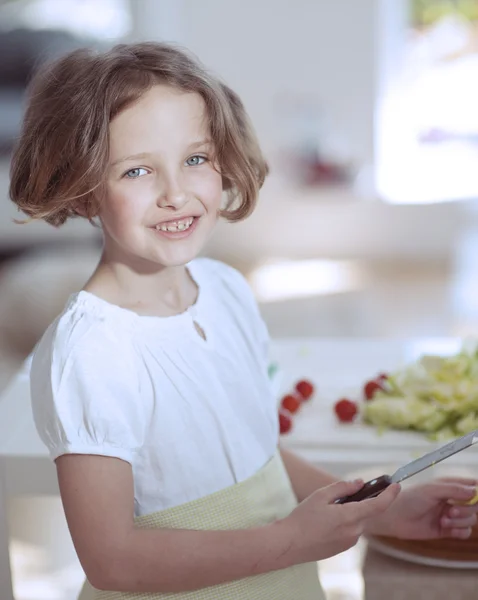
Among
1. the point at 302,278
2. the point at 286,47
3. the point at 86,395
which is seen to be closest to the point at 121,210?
the point at 86,395

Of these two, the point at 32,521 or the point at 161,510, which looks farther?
the point at 32,521

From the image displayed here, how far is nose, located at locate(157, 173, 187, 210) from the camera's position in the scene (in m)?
0.66

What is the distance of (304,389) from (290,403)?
50 millimetres

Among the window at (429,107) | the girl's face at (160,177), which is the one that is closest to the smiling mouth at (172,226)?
the girl's face at (160,177)

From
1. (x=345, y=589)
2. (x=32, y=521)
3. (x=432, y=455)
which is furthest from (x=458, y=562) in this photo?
(x=32, y=521)

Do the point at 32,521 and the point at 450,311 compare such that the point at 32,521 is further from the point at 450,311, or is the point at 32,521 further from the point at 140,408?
the point at 450,311

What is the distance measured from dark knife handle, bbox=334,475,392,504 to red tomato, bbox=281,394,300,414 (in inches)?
18.3

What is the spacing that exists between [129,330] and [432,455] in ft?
0.79

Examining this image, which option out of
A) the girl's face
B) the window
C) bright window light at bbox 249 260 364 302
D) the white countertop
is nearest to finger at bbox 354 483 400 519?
the girl's face

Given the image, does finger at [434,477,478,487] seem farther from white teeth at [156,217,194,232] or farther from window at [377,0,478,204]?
window at [377,0,478,204]

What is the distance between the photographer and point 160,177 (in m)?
0.66

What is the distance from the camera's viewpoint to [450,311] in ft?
10.9

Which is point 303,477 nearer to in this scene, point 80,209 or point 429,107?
point 80,209

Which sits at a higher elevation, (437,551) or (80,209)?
(80,209)
